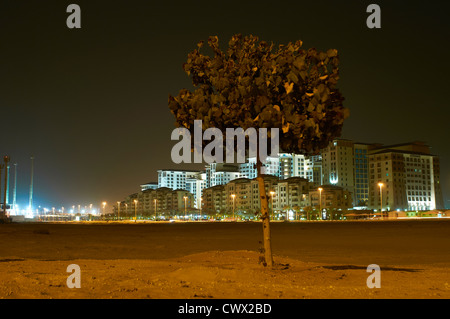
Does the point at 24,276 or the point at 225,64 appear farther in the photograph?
the point at 225,64

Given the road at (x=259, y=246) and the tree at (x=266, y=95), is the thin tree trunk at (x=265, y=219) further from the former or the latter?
the road at (x=259, y=246)

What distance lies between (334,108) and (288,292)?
5.32 meters

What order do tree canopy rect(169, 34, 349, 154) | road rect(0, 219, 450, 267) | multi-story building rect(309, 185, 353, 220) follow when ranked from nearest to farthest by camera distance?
tree canopy rect(169, 34, 349, 154), road rect(0, 219, 450, 267), multi-story building rect(309, 185, 353, 220)

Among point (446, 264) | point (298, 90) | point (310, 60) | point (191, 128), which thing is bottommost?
point (446, 264)

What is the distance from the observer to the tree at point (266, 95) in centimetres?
1239

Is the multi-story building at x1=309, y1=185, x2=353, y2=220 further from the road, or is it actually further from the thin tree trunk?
the thin tree trunk

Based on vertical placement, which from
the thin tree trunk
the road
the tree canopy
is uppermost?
the tree canopy

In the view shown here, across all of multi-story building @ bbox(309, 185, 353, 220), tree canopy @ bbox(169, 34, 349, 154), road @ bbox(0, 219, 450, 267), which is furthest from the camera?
multi-story building @ bbox(309, 185, 353, 220)

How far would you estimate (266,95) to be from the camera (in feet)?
41.3

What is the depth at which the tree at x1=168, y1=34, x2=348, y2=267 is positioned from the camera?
1239 centimetres

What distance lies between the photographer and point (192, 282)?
10.9 m

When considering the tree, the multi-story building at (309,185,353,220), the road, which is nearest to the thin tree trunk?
the tree
